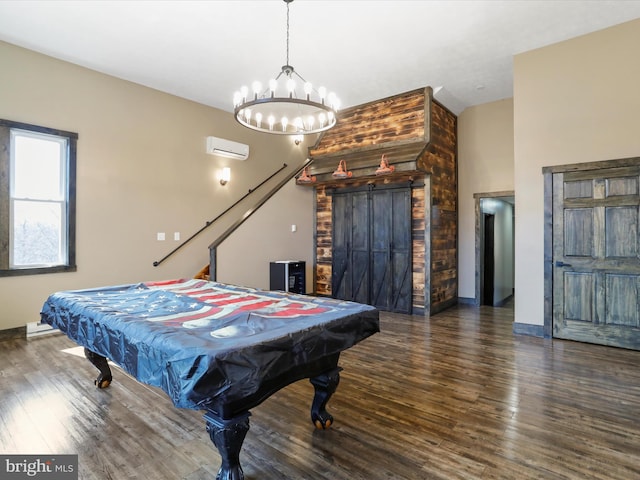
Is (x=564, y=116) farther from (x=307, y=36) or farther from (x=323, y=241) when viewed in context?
(x=323, y=241)

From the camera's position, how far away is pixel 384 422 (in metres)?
2.38

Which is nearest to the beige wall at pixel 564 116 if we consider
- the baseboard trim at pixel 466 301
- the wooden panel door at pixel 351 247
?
the baseboard trim at pixel 466 301

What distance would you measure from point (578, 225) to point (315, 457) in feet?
13.2

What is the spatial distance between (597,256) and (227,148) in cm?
558

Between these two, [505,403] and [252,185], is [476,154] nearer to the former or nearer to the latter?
[252,185]

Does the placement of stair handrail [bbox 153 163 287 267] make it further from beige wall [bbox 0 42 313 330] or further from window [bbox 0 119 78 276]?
window [bbox 0 119 78 276]

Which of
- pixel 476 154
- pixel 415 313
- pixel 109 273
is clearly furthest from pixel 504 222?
pixel 109 273

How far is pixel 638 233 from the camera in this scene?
379cm

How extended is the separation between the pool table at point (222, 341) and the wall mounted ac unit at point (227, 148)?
378cm

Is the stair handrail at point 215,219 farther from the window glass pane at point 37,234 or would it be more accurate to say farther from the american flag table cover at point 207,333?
the american flag table cover at point 207,333

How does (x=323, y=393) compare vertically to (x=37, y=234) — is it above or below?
below

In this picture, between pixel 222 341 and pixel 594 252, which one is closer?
pixel 222 341

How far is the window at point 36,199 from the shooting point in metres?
4.16

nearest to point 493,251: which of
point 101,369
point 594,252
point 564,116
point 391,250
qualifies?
point 391,250
